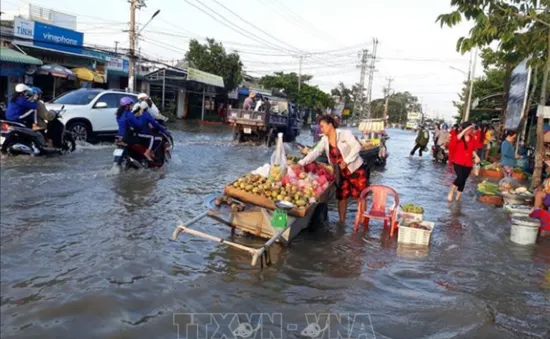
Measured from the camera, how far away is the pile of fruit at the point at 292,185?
19.1ft

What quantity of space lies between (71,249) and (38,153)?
6.51m

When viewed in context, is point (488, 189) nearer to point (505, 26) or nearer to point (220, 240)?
point (505, 26)

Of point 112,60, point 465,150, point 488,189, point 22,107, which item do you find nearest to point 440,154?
point 488,189

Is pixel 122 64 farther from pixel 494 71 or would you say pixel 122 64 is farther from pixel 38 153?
pixel 494 71

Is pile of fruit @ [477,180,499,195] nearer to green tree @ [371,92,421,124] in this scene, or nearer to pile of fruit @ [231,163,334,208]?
pile of fruit @ [231,163,334,208]

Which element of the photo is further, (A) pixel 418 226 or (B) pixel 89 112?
(B) pixel 89 112

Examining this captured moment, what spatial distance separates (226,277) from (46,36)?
73.9ft

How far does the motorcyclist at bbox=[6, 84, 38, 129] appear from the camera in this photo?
10.3 meters

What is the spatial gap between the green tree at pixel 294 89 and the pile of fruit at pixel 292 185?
46.3 meters

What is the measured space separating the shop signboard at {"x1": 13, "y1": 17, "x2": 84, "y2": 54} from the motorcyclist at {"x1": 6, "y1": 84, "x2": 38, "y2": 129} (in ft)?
40.0

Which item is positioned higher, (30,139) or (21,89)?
(21,89)

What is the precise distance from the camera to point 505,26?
26.1ft

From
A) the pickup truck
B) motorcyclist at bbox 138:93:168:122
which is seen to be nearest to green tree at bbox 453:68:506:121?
the pickup truck

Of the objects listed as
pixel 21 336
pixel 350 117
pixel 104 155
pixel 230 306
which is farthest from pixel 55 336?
pixel 350 117
